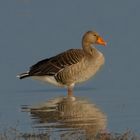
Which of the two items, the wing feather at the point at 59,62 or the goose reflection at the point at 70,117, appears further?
the wing feather at the point at 59,62

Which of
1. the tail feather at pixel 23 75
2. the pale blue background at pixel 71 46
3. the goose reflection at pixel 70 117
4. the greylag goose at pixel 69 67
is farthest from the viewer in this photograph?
the greylag goose at pixel 69 67

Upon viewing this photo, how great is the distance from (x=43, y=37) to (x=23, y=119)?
21.2 feet

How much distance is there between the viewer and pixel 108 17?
1880 cm

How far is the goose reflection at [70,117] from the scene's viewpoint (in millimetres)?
9961

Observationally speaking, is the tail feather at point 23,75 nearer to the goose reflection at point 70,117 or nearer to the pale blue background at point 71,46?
the pale blue background at point 71,46

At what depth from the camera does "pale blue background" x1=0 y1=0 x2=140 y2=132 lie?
12.1m

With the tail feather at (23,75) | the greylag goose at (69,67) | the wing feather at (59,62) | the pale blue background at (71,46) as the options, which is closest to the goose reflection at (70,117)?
the pale blue background at (71,46)

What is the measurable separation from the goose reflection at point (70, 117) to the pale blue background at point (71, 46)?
7.2 inches

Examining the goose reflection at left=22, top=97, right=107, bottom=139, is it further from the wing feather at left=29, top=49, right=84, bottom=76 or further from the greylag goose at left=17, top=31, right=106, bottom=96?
the wing feather at left=29, top=49, right=84, bottom=76

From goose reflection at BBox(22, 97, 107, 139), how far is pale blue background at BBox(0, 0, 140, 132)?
182 millimetres

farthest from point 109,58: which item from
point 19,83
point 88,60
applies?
point 19,83

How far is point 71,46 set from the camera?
16531 mm

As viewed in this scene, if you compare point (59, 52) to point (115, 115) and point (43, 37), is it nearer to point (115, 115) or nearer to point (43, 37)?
point (43, 37)

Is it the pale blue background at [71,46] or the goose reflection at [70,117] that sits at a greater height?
the pale blue background at [71,46]
